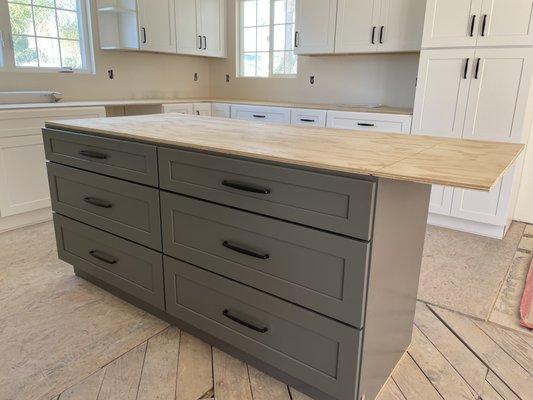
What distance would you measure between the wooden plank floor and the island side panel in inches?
6.0

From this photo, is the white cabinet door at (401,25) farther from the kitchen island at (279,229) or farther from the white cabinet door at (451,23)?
the kitchen island at (279,229)

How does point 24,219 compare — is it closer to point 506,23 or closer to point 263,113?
point 263,113

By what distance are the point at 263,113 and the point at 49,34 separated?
2.25 meters

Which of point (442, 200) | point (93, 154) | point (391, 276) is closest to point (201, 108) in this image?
point (442, 200)

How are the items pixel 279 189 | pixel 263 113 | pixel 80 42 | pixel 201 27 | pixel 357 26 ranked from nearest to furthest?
pixel 279 189
pixel 357 26
pixel 80 42
pixel 263 113
pixel 201 27

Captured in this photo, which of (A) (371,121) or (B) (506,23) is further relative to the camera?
(A) (371,121)

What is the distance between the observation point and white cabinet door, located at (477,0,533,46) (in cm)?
282

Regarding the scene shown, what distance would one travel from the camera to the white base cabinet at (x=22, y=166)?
305 cm

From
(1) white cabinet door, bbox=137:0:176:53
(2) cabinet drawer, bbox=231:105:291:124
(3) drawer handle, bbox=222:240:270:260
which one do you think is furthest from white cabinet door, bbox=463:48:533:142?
(1) white cabinet door, bbox=137:0:176:53

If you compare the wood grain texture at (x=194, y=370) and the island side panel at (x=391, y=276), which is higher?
the island side panel at (x=391, y=276)

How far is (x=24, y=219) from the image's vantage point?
3.30m

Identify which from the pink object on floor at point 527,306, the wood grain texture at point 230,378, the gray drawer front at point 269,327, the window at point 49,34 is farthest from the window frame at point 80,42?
the pink object on floor at point 527,306

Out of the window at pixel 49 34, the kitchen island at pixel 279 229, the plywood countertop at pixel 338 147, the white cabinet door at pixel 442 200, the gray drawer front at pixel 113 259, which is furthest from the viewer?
the window at pixel 49 34

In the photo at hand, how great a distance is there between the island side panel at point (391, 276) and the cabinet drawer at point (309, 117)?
2.56 metres
